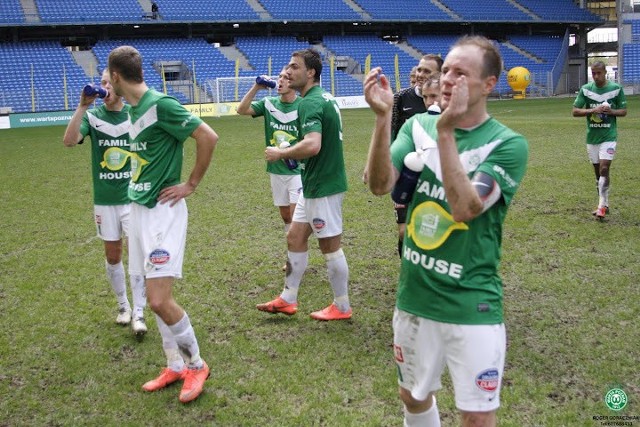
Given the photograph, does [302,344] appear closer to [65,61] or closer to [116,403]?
[116,403]

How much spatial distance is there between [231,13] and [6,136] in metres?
23.2

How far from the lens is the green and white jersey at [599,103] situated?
32.3ft

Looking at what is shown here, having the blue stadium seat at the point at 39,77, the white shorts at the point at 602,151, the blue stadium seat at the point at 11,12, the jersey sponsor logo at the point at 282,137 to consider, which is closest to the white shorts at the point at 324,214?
the jersey sponsor logo at the point at 282,137

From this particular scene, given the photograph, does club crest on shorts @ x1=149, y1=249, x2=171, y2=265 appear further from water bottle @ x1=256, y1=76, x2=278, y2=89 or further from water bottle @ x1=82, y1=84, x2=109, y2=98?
water bottle @ x1=256, y1=76, x2=278, y2=89

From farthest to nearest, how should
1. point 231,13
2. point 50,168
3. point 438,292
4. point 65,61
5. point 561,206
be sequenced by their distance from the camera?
1. point 231,13
2. point 65,61
3. point 50,168
4. point 561,206
5. point 438,292

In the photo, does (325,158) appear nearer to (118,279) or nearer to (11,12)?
(118,279)

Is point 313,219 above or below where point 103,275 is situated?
above

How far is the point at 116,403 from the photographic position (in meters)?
4.43

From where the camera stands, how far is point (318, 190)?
18.5 ft

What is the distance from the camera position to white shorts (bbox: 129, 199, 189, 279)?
14.2ft

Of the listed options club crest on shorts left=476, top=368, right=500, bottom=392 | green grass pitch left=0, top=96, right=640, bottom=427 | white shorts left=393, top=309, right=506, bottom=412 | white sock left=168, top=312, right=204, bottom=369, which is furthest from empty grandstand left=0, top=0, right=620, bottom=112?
club crest on shorts left=476, top=368, right=500, bottom=392

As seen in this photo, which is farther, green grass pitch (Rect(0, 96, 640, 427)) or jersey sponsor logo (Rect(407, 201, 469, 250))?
green grass pitch (Rect(0, 96, 640, 427))

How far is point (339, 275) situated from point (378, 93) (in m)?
3.10

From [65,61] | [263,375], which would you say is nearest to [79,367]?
[263,375]
